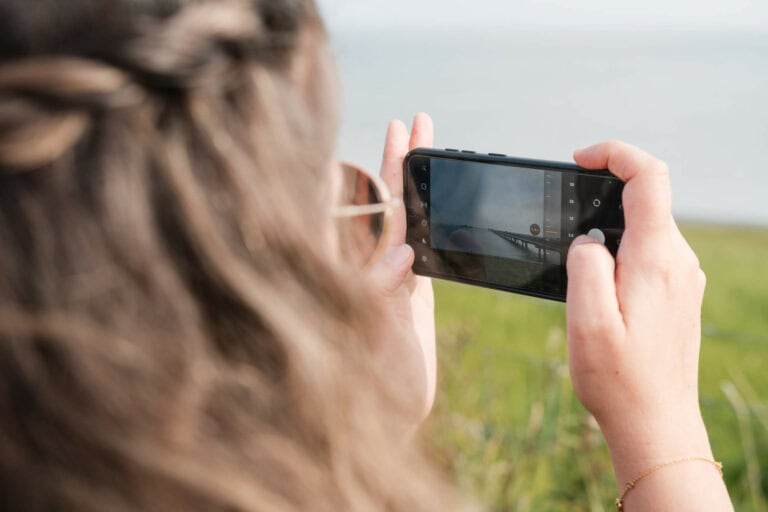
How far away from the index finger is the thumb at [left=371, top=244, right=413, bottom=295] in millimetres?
304

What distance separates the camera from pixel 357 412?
673 millimetres

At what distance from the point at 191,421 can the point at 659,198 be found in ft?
1.87

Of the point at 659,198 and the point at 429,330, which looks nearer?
the point at 659,198

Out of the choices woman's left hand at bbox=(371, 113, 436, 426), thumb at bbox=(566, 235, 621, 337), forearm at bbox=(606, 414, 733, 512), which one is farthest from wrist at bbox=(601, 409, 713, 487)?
woman's left hand at bbox=(371, 113, 436, 426)

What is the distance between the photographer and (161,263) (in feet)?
1.86

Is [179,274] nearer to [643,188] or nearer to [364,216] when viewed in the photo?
[364,216]

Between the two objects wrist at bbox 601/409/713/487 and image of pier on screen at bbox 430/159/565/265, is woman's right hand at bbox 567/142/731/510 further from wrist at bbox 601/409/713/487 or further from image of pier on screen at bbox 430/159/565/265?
image of pier on screen at bbox 430/159/565/265

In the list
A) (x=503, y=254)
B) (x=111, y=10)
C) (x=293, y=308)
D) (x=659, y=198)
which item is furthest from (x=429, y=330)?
(x=111, y=10)

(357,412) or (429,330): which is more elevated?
(357,412)

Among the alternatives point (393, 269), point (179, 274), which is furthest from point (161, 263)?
point (393, 269)

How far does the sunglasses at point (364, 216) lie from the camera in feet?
2.63

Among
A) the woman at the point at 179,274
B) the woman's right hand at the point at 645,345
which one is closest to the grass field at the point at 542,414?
the woman's right hand at the point at 645,345

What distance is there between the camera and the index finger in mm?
940

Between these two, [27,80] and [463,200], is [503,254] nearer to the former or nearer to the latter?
[463,200]
